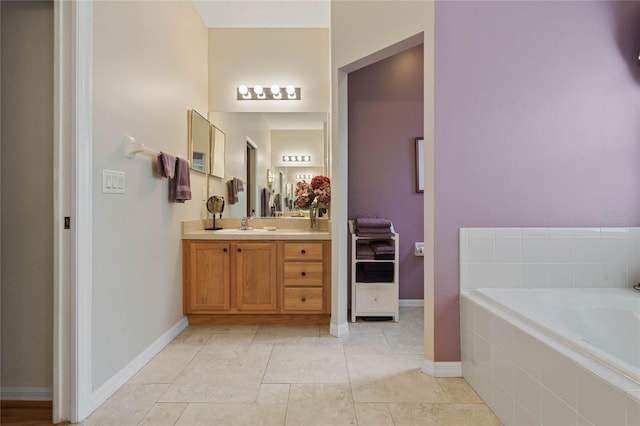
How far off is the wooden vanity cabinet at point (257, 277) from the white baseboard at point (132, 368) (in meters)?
0.27

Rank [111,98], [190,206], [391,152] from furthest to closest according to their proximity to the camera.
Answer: [391,152]
[190,206]
[111,98]

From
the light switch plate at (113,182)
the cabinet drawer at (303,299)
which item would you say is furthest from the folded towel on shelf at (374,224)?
the light switch plate at (113,182)

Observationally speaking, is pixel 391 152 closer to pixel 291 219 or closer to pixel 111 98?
pixel 291 219

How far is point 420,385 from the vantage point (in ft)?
6.01

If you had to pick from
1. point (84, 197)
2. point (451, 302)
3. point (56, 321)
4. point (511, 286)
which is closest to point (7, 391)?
point (56, 321)

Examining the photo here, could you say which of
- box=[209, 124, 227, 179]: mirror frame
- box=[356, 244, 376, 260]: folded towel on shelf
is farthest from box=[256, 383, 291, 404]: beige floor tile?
box=[209, 124, 227, 179]: mirror frame

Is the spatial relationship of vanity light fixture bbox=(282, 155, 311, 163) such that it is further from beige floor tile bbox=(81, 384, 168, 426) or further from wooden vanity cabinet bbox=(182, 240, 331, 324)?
beige floor tile bbox=(81, 384, 168, 426)

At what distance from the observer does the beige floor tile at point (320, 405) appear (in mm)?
1519

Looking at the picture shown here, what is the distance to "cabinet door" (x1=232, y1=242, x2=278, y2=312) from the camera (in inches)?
106

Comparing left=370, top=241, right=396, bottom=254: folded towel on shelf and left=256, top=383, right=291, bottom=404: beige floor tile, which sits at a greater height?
left=370, top=241, right=396, bottom=254: folded towel on shelf

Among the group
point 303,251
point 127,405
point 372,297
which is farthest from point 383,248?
point 127,405

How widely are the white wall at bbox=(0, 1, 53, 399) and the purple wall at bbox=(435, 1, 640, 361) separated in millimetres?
2077

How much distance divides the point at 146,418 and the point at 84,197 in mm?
1078

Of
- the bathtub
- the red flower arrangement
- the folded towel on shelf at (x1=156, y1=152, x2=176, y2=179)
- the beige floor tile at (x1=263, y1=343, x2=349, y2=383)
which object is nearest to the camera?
the bathtub
